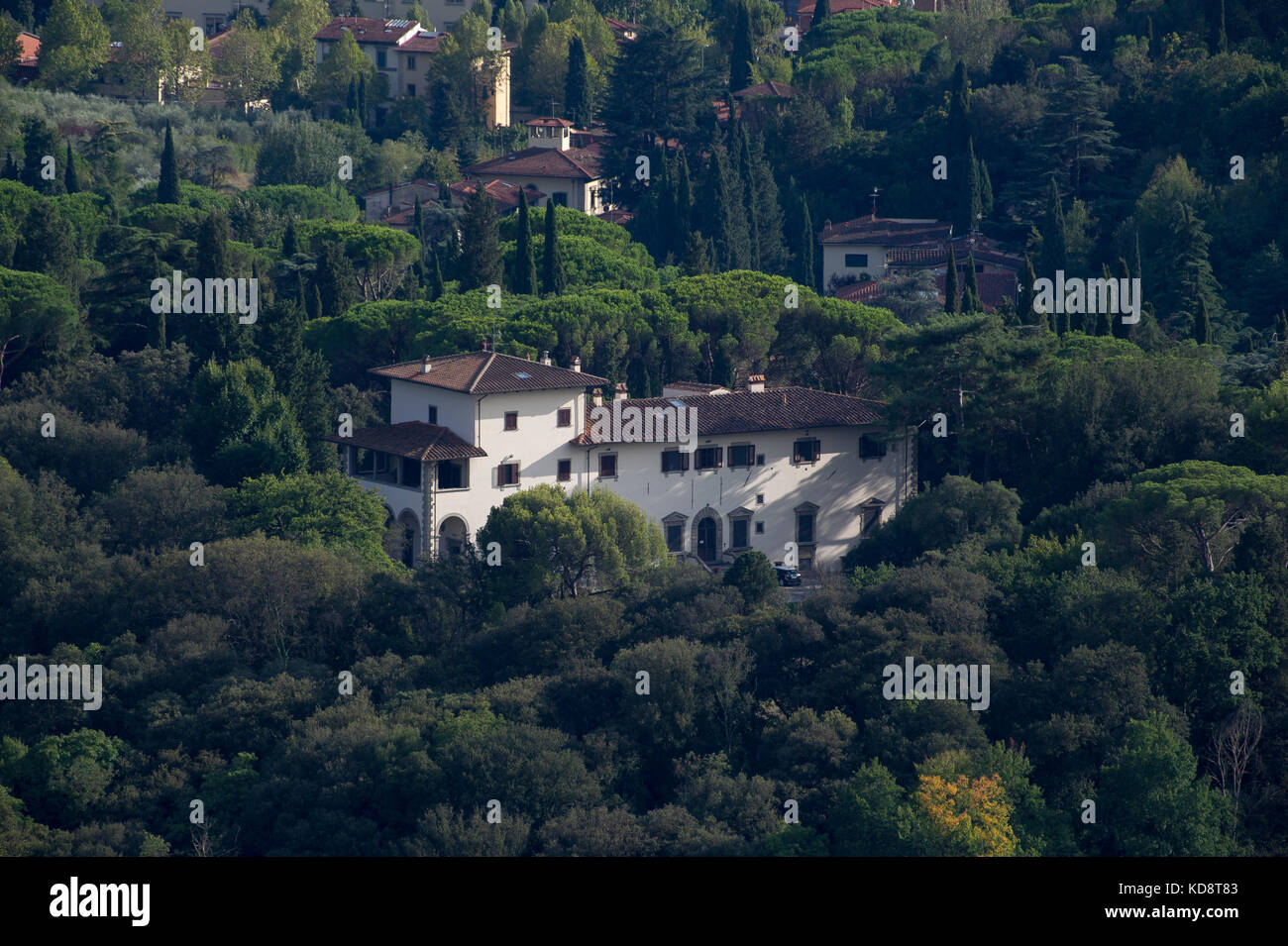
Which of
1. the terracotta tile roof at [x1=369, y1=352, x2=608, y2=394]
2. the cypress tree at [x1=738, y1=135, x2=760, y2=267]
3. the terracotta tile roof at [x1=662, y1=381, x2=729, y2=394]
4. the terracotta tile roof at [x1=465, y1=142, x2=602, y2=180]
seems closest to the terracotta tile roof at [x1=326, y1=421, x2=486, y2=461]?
the terracotta tile roof at [x1=369, y1=352, x2=608, y2=394]

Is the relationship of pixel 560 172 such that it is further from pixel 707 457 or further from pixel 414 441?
pixel 414 441

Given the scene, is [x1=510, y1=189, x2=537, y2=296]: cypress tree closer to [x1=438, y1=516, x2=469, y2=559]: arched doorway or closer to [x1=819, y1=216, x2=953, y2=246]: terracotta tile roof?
[x1=819, y1=216, x2=953, y2=246]: terracotta tile roof

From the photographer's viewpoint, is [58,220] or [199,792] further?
[58,220]

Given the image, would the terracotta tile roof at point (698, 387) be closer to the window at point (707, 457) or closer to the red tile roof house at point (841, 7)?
the window at point (707, 457)

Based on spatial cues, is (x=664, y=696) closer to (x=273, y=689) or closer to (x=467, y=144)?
(x=273, y=689)

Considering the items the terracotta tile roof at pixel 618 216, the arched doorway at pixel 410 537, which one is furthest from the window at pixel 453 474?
the terracotta tile roof at pixel 618 216
